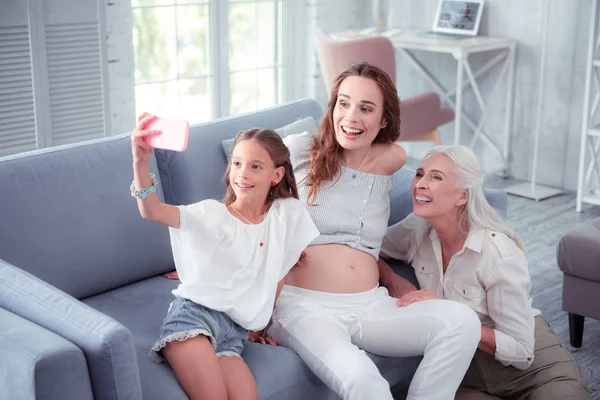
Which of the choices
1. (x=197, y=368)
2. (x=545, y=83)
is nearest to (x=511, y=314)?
(x=197, y=368)

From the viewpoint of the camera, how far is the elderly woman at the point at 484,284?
2387 millimetres

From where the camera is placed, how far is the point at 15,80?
12.9 feet

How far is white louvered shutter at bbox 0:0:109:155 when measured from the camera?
3922 millimetres

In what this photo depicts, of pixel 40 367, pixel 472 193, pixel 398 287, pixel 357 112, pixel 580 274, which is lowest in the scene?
pixel 580 274

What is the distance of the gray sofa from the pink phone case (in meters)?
Result: 0.39

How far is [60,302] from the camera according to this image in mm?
1929

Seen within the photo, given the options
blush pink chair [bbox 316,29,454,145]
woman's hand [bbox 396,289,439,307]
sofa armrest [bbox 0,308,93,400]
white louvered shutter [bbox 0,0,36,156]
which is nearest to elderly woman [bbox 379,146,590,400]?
woman's hand [bbox 396,289,439,307]

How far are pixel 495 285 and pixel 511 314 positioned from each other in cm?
9

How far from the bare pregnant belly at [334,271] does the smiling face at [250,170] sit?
288mm

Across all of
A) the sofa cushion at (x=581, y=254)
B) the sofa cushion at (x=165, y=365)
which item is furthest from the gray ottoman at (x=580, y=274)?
the sofa cushion at (x=165, y=365)

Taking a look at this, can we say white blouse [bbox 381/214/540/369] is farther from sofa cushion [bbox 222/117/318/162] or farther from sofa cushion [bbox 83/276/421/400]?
sofa cushion [bbox 222/117/318/162]

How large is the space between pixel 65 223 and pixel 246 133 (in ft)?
1.87

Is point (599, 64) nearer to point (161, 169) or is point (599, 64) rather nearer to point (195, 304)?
point (161, 169)

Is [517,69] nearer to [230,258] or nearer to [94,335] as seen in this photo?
[230,258]
